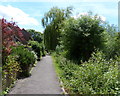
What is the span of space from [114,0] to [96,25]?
12.7 ft

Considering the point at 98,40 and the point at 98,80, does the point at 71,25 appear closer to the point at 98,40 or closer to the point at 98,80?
the point at 98,40

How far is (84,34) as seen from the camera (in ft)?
33.9

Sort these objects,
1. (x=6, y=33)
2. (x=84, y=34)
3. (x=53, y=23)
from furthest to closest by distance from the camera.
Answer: (x=53, y=23) < (x=84, y=34) < (x=6, y=33)

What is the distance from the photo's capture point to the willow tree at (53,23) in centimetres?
3000

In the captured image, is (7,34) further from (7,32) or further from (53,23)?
(53,23)

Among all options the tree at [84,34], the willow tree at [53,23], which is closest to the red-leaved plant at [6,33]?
the tree at [84,34]

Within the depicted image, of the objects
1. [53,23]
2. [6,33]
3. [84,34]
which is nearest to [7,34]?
[6,33]

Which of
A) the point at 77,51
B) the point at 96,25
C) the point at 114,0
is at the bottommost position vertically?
the point at 77,51

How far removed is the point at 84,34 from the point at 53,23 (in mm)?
20698

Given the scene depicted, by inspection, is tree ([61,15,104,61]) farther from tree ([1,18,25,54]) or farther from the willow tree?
the willow tree

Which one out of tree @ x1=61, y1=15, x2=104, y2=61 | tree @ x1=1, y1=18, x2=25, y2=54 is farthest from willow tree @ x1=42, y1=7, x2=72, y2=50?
tree @ x1=1, y1=18, x2=25, y2=54

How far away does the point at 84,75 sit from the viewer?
5.45 m

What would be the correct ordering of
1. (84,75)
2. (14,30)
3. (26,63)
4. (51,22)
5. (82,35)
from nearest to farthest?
(84,75), (14,30), (26,63), (82,35), (51,22)

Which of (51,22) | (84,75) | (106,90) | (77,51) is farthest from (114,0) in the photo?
(51,22)
